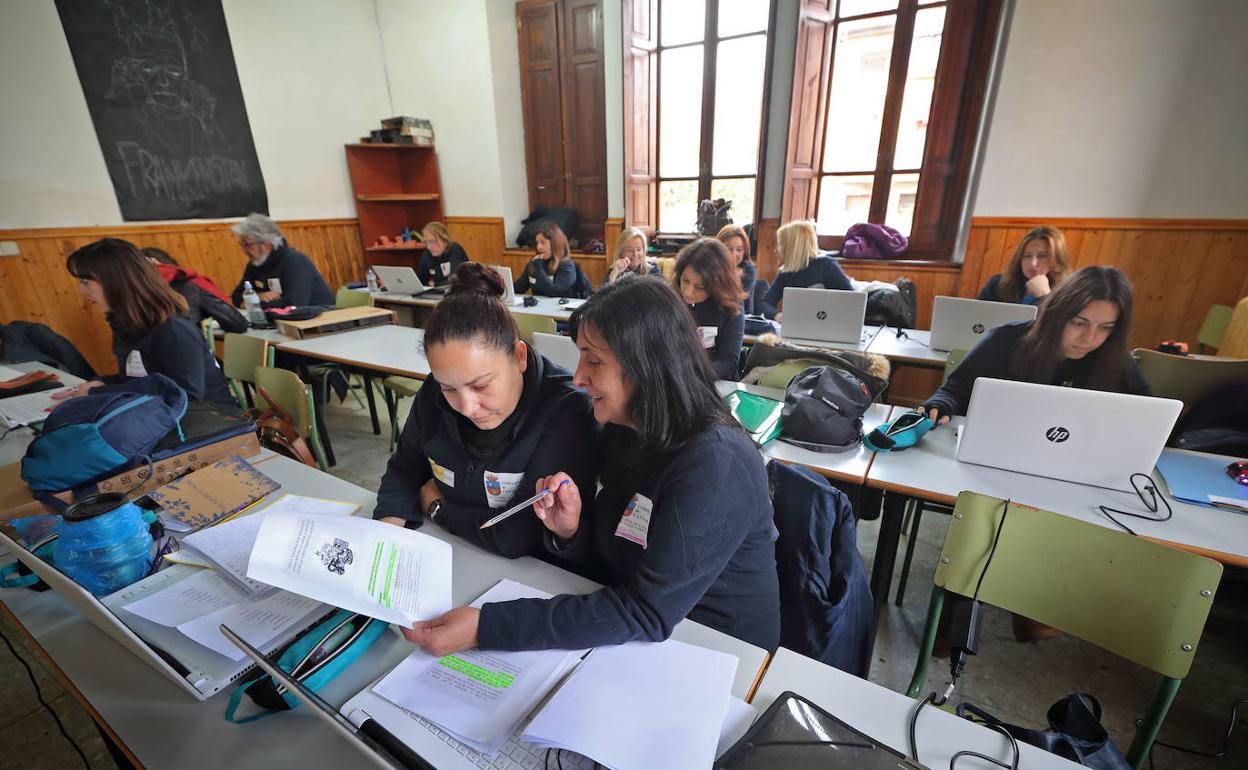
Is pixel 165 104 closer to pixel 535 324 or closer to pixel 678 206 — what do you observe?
pixel 535 324

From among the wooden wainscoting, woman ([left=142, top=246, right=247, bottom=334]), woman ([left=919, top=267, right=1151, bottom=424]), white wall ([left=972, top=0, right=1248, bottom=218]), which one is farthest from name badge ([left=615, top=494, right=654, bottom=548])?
the wooden wainscoting

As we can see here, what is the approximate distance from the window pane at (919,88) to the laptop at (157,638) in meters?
4.78

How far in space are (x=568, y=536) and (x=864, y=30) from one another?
15.6 feet

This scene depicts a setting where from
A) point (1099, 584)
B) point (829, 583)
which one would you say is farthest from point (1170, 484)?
point (829, 583)

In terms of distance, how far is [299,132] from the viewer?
5.23 m

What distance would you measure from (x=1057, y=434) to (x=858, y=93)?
391 cm

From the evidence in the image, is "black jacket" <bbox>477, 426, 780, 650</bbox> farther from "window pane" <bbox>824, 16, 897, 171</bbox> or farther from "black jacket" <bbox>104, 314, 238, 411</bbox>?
"window pane" <bbox>824, 16, 897, 171</bbox>

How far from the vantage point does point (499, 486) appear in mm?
1111

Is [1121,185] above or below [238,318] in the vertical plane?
above

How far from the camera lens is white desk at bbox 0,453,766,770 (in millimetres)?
697

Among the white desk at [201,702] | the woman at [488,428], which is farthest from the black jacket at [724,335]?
the white desk at [201,702]

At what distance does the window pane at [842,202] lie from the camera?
4.49 m

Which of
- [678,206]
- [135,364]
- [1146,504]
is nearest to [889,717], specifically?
[1146,504]

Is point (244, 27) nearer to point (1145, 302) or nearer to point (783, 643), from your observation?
point (783, 643)
